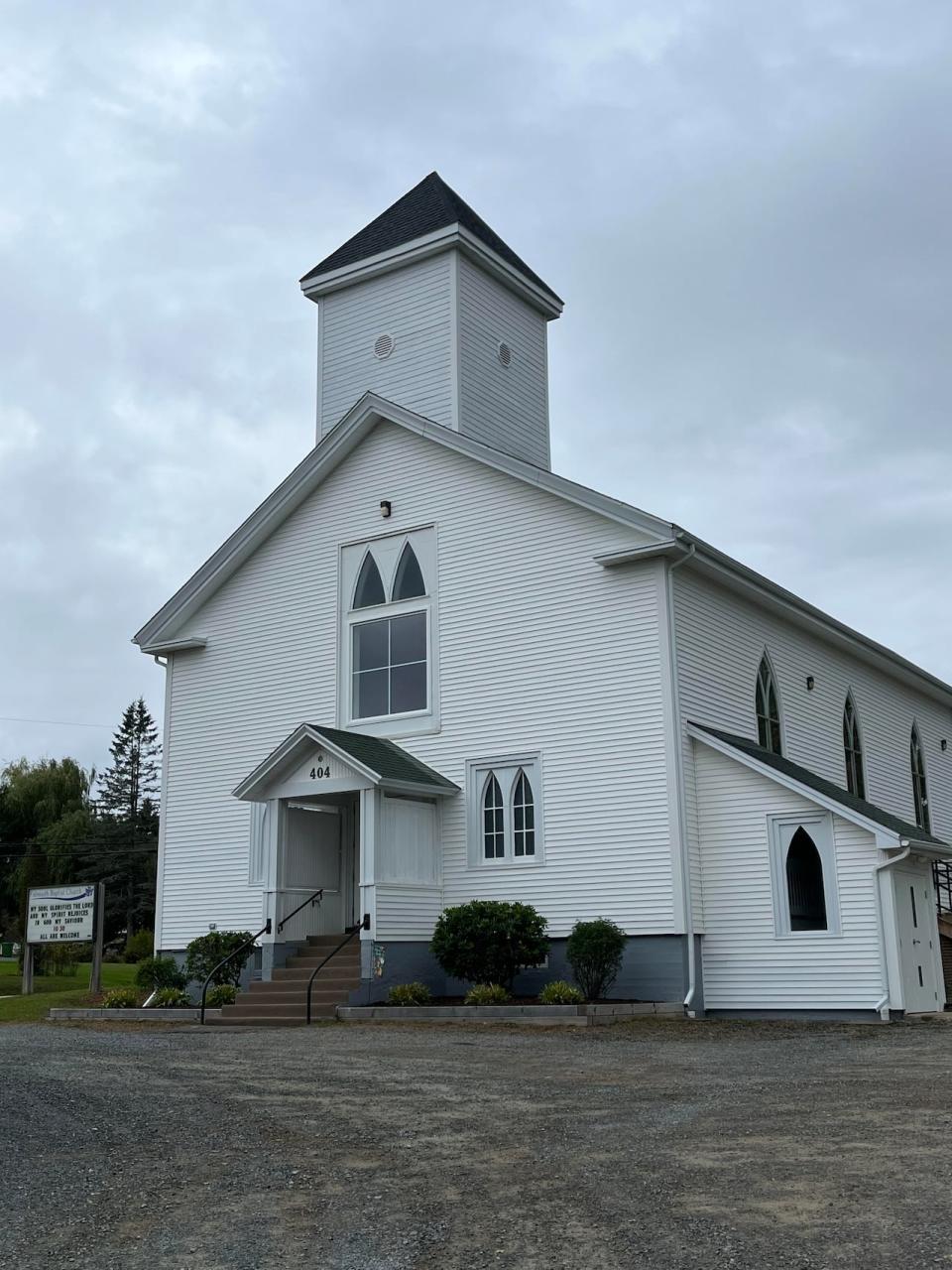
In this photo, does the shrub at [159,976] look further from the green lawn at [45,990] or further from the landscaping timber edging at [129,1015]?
the landscaping timber edging at [129,1015]

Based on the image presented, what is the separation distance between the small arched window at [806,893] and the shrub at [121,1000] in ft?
33.9

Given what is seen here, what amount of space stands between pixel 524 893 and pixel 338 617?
612 cm

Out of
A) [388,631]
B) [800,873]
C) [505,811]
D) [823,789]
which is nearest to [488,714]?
[505,811]

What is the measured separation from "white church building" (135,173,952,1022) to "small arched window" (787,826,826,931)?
32mm

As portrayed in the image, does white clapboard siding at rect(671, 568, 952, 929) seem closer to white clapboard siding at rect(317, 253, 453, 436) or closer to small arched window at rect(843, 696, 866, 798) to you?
small arched window at rect(843, 696, 866, 798)

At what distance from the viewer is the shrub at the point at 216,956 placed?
22109 mm

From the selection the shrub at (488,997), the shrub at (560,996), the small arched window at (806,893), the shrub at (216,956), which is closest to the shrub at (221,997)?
the shrub at (216,956)

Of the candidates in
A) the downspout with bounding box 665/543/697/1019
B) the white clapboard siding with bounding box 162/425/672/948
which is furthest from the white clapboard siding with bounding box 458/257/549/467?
the downspout with bounding box 665/543/697/1019

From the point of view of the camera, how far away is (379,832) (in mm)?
20391

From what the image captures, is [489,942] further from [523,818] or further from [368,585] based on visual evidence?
[368,585]

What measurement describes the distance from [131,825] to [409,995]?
64.9 m

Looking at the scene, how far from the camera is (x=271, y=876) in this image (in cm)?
2172

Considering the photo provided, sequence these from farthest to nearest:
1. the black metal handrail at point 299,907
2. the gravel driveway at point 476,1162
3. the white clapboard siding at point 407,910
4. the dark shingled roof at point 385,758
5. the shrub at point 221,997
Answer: the black metal handrail at point 299,907
the shrub at point 221,997
the dark shingled roof at point 385,758
the white clapboard siding at point 407,910
the gravel driveway at point 476,1162

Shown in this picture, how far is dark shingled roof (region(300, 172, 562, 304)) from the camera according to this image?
26125 millimetres
